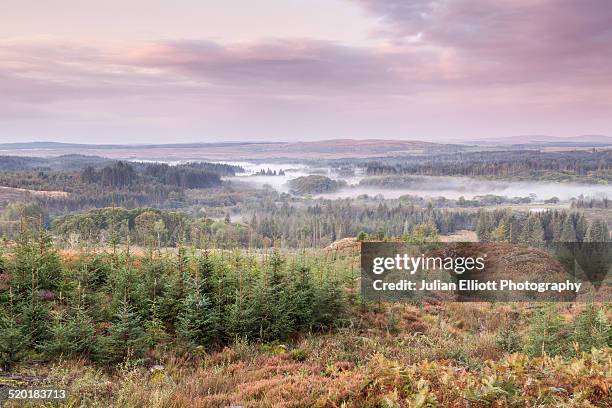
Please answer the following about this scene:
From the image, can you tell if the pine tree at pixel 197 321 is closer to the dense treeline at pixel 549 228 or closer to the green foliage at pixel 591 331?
the green foliage at pixel 591 331

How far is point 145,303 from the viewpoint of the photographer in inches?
597

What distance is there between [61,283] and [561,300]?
2915cm

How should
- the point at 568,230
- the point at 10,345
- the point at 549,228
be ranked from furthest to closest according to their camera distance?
the point at 549,228, the point at 568,230, the point at 10,345

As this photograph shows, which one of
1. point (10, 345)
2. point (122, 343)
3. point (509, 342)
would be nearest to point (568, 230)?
point (509, 342)

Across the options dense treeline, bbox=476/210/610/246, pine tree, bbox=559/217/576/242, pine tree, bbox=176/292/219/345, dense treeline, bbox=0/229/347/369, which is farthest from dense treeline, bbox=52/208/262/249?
pine tree, bbox=559/217/576/242

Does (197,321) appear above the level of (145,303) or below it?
below

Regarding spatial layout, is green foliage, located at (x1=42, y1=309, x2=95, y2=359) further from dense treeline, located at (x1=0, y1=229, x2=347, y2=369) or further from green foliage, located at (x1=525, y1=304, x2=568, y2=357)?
green foliage, located at (x1=525, y1=304, x2=568, y2=357)

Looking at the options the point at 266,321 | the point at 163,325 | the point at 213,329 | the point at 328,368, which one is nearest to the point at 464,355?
the point at 328,368

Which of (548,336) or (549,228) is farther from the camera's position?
(549,228)

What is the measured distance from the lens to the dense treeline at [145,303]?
12203 mm

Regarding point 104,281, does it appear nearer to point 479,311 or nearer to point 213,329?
point 213,329

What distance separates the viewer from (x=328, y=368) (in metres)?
10.6

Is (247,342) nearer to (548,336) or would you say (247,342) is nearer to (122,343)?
(122,343)

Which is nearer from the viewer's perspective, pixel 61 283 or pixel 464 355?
pixel 464 355
